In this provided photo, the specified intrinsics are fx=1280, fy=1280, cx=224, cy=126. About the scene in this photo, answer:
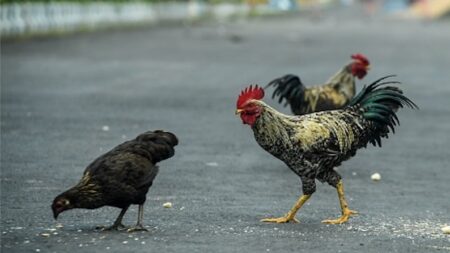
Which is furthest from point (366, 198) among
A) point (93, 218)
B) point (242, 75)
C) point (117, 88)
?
point (242, 75)

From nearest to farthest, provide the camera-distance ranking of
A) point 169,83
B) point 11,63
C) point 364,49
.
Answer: point 169,83
point 11,63
point 364,49

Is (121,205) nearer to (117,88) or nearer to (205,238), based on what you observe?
(205,238)

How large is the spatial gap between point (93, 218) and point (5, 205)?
3.16ft

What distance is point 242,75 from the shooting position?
85.4 feet

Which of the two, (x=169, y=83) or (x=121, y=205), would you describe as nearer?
(x=121, y=205)

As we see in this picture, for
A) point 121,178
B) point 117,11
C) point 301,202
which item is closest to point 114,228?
point 121,178

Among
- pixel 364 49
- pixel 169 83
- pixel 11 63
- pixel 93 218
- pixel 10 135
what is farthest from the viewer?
pixel 364 49

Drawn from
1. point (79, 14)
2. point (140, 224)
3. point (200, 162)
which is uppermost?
point (140, 224)

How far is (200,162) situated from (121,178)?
469cm

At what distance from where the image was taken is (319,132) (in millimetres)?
9633

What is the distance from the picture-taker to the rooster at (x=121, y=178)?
858 cm

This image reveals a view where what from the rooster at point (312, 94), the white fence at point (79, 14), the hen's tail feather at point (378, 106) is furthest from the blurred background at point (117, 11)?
the hen's tail feather at point (378, 106)

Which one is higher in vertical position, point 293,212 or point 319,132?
point 319,132

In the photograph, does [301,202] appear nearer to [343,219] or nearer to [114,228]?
[343,219]
